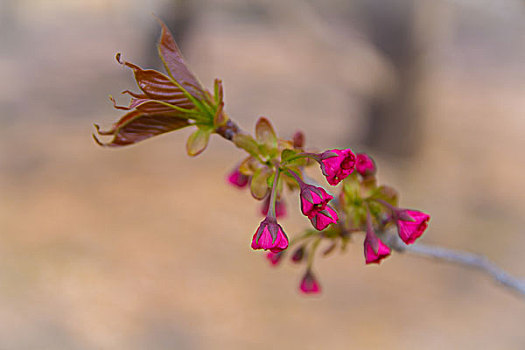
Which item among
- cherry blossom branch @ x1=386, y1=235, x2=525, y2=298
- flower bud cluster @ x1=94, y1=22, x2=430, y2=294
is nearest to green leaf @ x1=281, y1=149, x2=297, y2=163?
flower bud cluster @ x1=94, y1=22, x2=430, y2=294

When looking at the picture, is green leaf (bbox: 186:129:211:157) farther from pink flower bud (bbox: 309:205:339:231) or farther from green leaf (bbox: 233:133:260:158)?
pink flower bud (bbox: 309:205:339:231)

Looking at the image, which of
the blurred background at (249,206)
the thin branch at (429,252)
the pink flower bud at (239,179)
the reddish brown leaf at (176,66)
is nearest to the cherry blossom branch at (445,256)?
the thin branch at (429,252)

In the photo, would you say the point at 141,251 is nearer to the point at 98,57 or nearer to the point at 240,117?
the point at 240,117

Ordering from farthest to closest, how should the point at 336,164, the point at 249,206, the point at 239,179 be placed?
the point at 249,206 < the point at 239,179 < the point at 336,164

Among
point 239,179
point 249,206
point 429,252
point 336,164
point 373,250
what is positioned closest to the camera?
point 336,164

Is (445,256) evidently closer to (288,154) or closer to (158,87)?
(288,154)

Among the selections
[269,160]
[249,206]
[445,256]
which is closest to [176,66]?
[269,160]

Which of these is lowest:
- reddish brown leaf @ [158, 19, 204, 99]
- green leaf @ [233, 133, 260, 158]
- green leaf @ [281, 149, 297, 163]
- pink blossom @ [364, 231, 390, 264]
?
pink blossom @ [364, 231, 390, 264]
